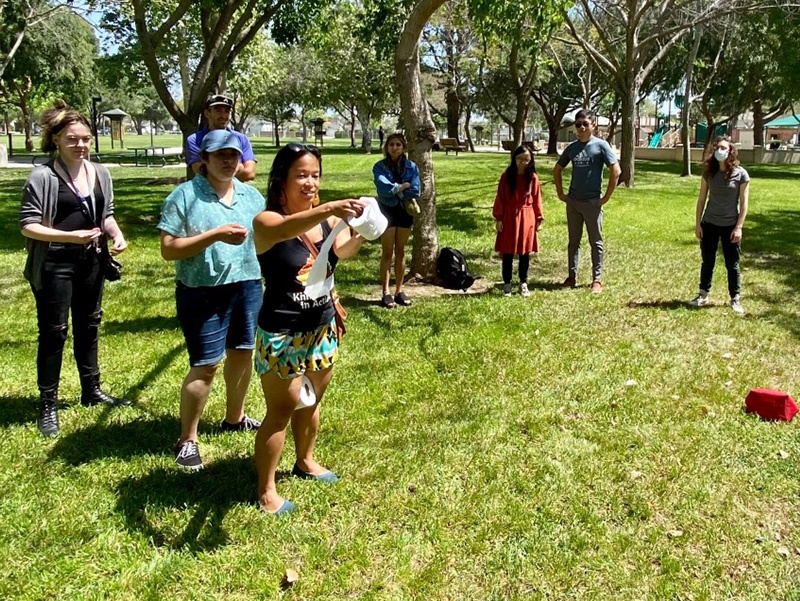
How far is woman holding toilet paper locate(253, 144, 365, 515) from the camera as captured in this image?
285 centimetres

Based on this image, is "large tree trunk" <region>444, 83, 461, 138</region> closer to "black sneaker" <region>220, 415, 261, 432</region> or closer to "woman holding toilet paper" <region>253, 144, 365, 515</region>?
"black sneaker" <region>220, 415, 261, 432</region>

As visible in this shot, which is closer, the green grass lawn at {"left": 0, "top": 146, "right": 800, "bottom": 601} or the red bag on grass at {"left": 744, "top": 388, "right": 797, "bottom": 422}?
the green grass lawn at {"left": 0, "top": 146, "right": 800, "bottom": 601}

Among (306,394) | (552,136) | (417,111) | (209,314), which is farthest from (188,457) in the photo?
(552,136)

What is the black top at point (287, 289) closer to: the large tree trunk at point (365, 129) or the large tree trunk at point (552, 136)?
the large tree trunk at point (552, 136)

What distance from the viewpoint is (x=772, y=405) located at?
440 centimetres

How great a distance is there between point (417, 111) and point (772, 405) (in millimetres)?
4758

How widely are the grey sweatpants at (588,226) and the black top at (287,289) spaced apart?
539 cm

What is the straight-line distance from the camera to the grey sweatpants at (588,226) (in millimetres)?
7750

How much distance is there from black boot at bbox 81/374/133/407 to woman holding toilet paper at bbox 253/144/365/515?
179 centimetres

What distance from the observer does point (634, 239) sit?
441 inches

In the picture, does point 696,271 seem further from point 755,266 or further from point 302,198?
point 302,198

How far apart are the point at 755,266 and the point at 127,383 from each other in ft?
26.8

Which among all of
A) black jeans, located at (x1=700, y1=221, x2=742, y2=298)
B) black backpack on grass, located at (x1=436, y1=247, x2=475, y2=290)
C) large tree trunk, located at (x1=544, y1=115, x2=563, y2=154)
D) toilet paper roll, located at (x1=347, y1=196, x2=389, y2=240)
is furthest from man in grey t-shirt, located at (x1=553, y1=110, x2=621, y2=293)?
large tree trunk, located at (x1=544, y1=115, x2=563, y2=154)

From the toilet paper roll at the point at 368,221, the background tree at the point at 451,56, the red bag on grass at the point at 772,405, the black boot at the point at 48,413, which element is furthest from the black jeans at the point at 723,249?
the background tree at the point at 451,56
